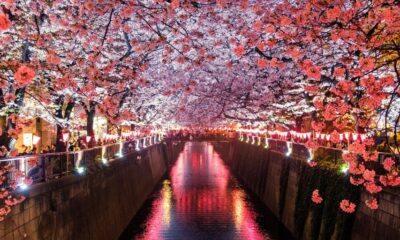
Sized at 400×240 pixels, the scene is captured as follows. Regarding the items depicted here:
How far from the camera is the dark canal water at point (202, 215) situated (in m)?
26.3

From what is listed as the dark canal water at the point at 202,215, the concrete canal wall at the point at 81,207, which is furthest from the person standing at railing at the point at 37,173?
the dark canal water at the point at 202,215

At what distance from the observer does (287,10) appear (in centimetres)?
1416

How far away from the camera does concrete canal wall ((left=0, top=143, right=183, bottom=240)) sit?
1238 centimetres

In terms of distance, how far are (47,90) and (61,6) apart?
408 centimetres

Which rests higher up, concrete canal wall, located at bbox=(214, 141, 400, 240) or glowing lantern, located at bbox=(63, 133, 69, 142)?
glowing lantern, located at bbox=(63, 133, 69, 142)

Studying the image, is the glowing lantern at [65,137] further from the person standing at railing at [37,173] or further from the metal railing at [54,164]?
the person standing at railing at [37,173]

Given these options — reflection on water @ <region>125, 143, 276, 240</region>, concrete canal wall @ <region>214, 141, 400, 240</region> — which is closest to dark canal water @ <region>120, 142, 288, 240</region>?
reflection on water @ <region>125, 143, 276, 240</region>

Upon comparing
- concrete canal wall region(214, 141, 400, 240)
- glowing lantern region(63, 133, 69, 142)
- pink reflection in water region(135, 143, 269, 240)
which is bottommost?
pink reflection in water region(135, 143, 269, 240)

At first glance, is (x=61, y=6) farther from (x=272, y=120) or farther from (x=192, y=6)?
(x=272, y=120)

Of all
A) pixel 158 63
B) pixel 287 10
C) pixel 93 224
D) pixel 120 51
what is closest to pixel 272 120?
pixel 158 63

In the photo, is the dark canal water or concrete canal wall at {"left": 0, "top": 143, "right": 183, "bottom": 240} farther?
the dark canal water

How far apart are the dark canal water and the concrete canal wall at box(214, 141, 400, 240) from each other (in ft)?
3.97

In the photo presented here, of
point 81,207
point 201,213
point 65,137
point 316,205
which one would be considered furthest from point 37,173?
point 201,213

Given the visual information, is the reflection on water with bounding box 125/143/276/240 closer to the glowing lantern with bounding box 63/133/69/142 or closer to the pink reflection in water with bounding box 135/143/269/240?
the pink reflection in water with bounding box 135/143/269/240
